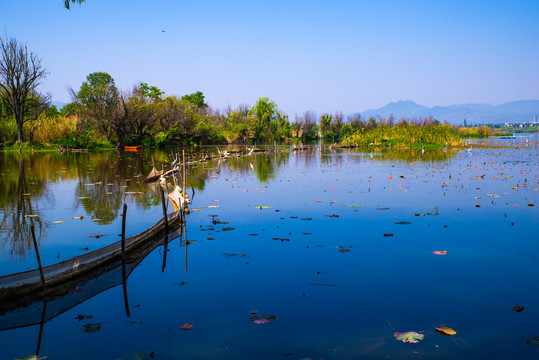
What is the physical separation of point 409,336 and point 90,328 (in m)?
3.50

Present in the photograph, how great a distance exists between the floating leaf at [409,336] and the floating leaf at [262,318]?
4.46 feet

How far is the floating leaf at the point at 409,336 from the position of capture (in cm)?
422

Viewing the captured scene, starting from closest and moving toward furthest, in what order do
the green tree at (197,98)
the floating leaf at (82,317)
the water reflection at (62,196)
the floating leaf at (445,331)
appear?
the floating leaf at (445,331), the floating leaf at (82,317), the water reflection at (62,196), the green tree at (197,98)

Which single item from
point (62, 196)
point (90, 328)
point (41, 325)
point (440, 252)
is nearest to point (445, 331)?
point (440, 252)

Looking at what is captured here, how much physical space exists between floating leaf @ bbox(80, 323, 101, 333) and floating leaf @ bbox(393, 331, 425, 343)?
10.8ft

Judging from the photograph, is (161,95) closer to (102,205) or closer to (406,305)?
(102,205)

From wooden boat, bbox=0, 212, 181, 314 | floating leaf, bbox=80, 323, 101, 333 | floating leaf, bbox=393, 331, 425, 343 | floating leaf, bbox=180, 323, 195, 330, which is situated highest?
wooden boat, bbox=0, 212, 181, 314

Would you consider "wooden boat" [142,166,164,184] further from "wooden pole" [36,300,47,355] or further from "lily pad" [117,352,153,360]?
"lily pad" [117,352,153,360]

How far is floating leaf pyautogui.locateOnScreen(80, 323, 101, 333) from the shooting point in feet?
15.0

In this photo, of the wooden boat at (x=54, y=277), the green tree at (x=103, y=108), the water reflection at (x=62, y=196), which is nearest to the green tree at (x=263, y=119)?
the green tree at (x=103, y=108)

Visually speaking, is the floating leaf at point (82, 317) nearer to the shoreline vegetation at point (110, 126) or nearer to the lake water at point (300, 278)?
the lake water at point (300, 278)

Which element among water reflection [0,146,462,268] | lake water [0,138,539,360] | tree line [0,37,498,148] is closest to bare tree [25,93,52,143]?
tree line [0,37,498,148]

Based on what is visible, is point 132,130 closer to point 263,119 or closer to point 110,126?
point 110,126

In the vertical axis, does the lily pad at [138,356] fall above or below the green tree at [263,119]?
below
